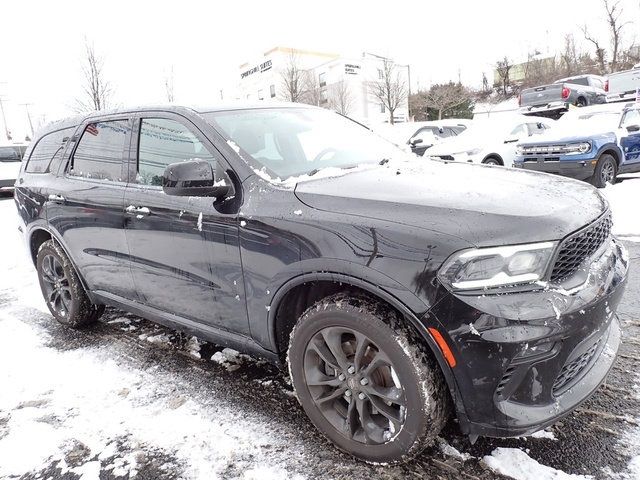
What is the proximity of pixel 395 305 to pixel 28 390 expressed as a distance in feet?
8.47

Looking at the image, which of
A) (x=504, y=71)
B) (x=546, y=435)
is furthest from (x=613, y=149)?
(x=504, y=71)

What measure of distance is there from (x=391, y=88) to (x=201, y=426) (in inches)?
1596

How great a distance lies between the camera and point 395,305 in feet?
6.18

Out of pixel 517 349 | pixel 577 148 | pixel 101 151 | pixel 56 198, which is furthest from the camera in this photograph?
pixel 577 148

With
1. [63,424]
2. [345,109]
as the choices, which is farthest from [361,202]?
[345,109]

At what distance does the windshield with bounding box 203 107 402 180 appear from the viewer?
8.73 ft

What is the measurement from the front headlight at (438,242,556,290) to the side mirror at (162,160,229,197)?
4.09 feet

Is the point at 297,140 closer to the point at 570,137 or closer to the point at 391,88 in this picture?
the point at 570,137

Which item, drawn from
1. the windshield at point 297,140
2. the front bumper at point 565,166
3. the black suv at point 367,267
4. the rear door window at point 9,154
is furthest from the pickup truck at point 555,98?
the rear door window at point 9,154

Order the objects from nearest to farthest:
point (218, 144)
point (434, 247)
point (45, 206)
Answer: point (434, 247)
point (218, 144)
point (45, 206)

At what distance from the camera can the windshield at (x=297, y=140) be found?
2.66 metres

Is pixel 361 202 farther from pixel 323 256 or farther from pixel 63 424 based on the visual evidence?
pixel 63 424

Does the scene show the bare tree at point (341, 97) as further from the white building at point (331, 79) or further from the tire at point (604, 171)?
the tire at point (604, 171)

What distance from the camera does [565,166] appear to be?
8.88 m
